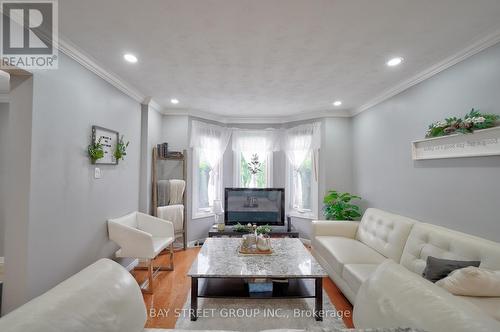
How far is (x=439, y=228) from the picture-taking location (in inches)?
88.4

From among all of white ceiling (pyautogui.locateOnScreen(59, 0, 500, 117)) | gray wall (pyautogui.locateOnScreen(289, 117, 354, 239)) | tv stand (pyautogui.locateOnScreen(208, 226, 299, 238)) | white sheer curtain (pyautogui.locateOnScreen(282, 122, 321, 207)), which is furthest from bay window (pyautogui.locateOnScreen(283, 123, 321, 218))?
white ceiling (pyautogui.locateOnScreen(59, 0, 500, 117))

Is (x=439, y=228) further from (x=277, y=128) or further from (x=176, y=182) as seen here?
(x=176, y=182)

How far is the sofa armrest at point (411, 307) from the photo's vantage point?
2.80ft

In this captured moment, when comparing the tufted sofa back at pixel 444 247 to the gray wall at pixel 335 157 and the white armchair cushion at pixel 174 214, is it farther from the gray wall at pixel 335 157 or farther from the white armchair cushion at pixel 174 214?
the white armchair cushion at pixel 174 214

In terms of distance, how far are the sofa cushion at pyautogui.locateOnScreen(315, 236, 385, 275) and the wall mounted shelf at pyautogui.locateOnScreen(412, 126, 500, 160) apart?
4.07 ft

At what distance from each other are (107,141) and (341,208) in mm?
3473

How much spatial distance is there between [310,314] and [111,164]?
9.03 ft

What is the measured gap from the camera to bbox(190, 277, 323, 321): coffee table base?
6.87ft

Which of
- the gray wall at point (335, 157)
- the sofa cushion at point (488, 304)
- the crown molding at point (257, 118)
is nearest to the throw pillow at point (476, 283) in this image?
the sofa cushion at point (488, 304)

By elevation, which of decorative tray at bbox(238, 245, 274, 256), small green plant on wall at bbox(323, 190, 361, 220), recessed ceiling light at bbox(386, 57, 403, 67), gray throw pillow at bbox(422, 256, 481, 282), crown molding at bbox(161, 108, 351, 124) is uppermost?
recessed ceiling light at bbox(386, 57, 403, 67)

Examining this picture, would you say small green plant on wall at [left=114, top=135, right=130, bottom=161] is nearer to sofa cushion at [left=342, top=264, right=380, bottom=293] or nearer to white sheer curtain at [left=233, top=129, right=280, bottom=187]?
white sheer curtain at [left=233, top=129, right=280, bottom=187]

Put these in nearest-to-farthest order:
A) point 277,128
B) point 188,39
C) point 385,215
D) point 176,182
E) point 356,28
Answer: point 356,28, point 188,39, point 385,215, point 176,182, point 277,128

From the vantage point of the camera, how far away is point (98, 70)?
8.18ft

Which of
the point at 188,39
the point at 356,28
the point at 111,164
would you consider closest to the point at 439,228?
the point at 356,28
